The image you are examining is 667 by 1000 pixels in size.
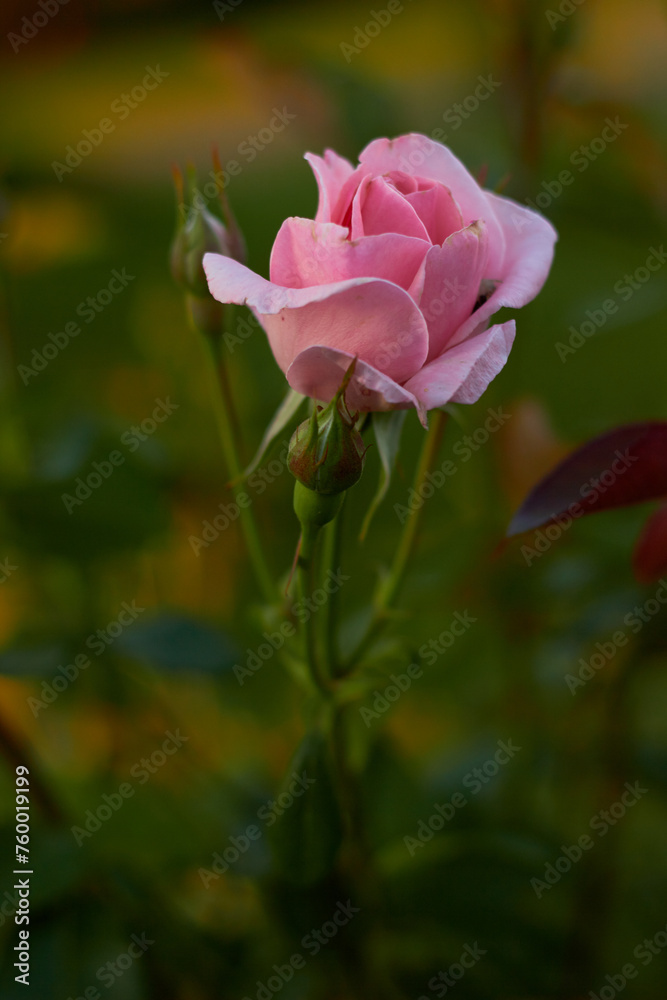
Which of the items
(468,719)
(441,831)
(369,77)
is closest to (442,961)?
(441,831)

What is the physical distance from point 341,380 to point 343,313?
0.03 metres

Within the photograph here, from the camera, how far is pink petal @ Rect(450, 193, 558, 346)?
32 centimetres

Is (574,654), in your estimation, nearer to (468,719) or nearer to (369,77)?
(468,719)

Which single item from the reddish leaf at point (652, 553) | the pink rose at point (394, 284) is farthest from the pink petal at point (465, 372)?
the reddish leaf at point (652, 553)

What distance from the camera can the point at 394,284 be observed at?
0.96 feet

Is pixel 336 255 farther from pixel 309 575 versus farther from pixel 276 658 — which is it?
pixel 276 658

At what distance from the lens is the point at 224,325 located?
424 millimetres

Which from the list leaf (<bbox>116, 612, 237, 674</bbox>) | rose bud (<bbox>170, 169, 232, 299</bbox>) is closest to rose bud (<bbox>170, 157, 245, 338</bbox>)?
rose bud (<bbox>170, 169, 232, 299</bbox>)

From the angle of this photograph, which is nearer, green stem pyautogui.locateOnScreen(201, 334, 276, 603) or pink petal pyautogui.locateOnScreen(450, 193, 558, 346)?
pink petal pyautogui.locateOnScreen(450, 193, 558, 346)

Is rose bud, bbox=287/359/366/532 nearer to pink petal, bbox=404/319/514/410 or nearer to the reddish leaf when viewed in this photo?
pink petal, bbox=404/319/514/410

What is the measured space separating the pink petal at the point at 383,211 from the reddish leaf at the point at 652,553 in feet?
0.58

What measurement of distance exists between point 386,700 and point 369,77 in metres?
0.50

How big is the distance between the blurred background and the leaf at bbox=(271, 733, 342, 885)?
0.21 ft

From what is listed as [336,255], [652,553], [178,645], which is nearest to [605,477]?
[652,553]
